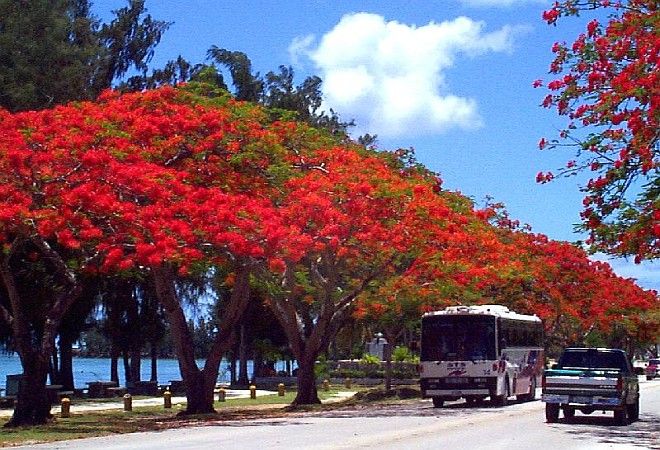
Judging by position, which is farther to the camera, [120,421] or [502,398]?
[502,398]

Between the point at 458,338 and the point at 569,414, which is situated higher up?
the point at 458,338

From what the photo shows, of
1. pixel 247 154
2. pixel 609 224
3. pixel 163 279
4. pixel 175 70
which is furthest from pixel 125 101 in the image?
pixel 175 70

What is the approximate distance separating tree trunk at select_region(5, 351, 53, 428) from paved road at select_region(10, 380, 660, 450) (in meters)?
4.36

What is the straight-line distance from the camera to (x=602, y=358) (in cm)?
2766

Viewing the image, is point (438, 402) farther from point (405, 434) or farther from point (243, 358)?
point (243, 358)

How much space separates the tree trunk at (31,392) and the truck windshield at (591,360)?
12.9m

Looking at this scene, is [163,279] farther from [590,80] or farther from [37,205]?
[590,80]

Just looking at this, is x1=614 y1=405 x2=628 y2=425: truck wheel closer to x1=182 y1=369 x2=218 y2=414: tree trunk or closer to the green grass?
the green grass

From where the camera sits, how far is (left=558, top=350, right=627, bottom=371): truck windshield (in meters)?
27.4

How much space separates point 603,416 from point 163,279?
→ 12867 millimetres

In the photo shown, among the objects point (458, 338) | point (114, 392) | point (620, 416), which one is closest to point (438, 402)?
point (458, 338)

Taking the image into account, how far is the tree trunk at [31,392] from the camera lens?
26.5 m

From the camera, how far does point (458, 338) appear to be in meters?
34.2

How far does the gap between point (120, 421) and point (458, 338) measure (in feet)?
36.2
